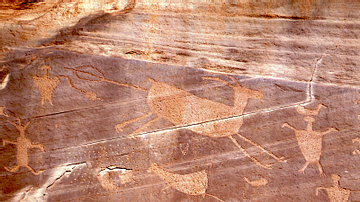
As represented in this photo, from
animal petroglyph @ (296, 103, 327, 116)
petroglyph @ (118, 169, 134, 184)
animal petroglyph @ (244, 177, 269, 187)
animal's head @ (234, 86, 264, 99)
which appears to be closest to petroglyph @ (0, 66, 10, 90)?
petroglyph @ (118, 169, 134, 184)

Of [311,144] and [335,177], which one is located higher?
[311,144]

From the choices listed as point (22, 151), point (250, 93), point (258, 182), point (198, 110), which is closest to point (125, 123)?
point (198, 110)

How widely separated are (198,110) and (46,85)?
131cm

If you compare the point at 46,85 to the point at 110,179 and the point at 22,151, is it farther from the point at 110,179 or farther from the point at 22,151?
the point at 110,179

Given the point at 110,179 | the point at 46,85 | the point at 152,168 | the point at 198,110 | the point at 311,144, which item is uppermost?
the point at 46,85

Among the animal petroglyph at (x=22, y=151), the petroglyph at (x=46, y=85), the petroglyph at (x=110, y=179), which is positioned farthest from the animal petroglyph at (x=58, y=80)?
the petroglyph at (x=110, y=179)

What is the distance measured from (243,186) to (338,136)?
880 millimetres

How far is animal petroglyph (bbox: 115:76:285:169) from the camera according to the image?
6.91 feet

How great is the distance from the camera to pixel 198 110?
6.93 feet

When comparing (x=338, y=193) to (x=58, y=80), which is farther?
(x=58, y=80)

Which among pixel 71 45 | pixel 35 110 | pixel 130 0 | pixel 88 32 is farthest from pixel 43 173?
pixel 130 0

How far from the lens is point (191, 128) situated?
6.96ft

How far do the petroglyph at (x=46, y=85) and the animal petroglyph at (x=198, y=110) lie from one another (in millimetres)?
635

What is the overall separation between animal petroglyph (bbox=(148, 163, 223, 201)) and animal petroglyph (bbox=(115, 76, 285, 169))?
36 cm
